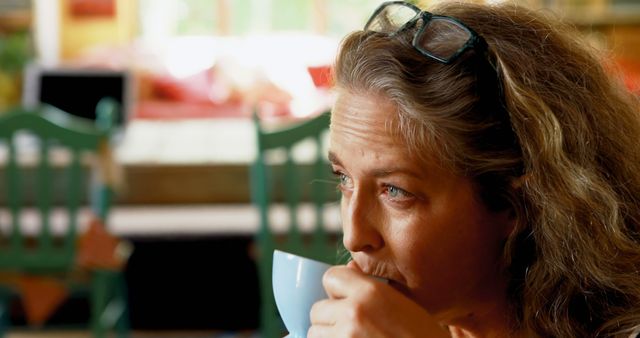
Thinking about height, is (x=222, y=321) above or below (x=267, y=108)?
below

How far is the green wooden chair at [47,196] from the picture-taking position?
2611mm

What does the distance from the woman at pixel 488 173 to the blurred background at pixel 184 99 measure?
1.78 metres

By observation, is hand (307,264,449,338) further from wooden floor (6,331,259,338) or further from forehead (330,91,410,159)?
wooden floor (6,331,259,338)

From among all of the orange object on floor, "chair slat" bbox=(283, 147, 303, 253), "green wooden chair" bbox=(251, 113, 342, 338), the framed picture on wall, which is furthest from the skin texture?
the framed picture on wall

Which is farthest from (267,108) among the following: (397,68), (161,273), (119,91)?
(397,68)

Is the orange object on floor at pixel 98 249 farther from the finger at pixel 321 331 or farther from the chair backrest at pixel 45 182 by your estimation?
the finger at pixel 321 331

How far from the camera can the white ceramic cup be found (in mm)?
915

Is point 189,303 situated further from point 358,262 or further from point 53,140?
point 358,262

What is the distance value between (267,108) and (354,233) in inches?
191

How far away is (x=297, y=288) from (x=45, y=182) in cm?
195

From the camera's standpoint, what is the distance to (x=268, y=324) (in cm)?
240

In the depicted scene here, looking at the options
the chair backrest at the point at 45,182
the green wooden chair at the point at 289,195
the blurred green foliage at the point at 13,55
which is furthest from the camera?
the blurred green foliage at the point at 13,55

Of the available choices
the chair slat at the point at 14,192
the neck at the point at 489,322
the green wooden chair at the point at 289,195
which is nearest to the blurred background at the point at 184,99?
Result: the chair slat at the point at 14,192

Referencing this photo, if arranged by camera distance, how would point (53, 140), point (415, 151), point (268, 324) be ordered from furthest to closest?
point (53, 140) < point (268, 324) < point (415, 151)
